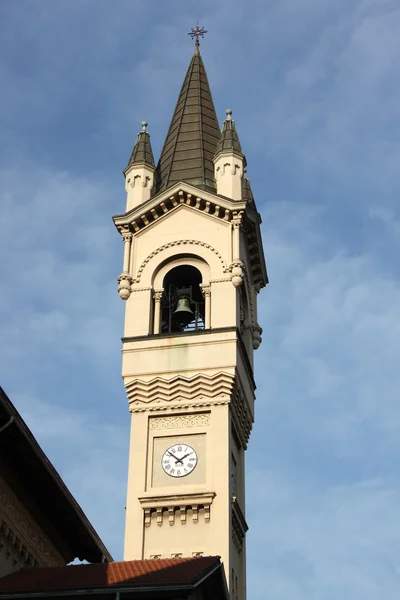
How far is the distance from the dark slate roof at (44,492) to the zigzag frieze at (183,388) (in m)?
10.4

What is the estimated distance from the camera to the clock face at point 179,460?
3416cm

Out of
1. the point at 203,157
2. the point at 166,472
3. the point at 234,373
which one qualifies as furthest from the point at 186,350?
the point at 203,157

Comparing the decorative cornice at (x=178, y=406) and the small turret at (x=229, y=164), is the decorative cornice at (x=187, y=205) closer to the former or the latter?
the small turret at (x=229, y=164)

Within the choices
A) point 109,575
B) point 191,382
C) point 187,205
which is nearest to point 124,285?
point 187,205

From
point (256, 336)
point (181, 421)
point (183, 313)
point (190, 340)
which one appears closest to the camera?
point (181, 421)

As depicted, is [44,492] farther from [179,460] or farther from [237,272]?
[237,272]

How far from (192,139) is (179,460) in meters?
14.8

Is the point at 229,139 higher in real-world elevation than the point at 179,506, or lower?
higher

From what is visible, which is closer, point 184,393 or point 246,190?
point 184,393

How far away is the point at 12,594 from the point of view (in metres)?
18.3

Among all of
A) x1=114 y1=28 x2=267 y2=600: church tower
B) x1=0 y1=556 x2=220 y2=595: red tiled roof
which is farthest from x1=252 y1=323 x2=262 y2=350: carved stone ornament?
x1=0 y1=556 x2=220 y2=595: red tiled roof

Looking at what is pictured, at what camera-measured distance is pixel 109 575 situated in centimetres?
1906

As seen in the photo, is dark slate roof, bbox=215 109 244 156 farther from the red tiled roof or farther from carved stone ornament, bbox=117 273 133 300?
the red tiled roof

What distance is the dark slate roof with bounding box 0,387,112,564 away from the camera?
20.3 m
